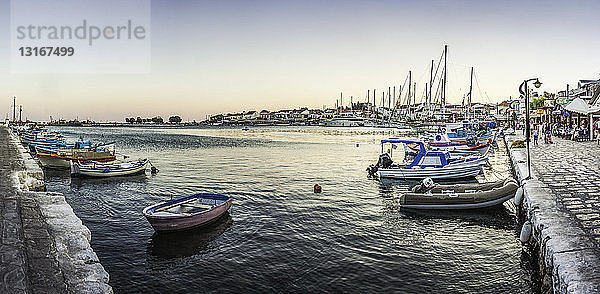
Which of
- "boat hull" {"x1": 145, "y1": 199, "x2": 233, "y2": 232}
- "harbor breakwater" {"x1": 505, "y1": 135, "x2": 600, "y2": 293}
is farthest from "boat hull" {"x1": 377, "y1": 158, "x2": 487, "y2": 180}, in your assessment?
"boat hull" {"x1": 145, "y1": 199, "x2": 233, "y2": 232}

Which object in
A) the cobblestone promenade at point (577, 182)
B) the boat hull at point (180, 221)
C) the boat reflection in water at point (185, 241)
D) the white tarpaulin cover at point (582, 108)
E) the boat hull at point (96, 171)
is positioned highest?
the white tarpaulin cover at point (582, 108)

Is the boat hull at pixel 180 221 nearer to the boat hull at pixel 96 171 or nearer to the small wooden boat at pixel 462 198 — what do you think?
the small wooden boat at pixel 462 198

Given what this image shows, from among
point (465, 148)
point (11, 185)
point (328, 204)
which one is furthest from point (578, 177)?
point (465, 148)

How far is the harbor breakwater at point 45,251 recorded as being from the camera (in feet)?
20.9

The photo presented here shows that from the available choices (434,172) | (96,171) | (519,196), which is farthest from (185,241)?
(434,172)

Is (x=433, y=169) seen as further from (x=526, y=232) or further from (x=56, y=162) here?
(x=56, y=162)

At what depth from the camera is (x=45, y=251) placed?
7648 millimetres

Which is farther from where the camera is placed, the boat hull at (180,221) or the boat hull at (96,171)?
the boat hull at (96,171)

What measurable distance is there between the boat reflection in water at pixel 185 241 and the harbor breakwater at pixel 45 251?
2813 mm

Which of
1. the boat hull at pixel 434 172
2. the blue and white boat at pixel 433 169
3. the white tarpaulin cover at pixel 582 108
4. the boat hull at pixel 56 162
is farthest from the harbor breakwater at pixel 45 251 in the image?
the white tarpaulin cover at pixel 582 108

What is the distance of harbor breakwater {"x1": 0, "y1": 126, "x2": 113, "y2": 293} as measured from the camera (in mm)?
6383

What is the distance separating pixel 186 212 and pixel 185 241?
1802 millimetres

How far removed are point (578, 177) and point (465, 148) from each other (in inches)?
964

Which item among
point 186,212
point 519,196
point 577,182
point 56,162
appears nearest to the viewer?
point 577,182
